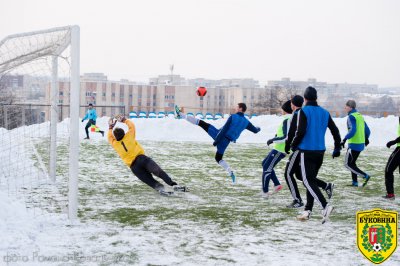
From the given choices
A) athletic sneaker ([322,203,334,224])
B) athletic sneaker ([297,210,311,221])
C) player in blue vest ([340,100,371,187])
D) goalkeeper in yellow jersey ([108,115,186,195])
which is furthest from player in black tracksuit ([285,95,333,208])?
player in blue vest ([340,100,371,187])

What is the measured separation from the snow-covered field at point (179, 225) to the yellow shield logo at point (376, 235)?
29 centimetres

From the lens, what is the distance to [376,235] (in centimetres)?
502

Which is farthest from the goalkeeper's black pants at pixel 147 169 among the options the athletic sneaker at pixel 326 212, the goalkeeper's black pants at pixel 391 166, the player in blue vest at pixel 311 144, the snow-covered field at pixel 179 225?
the goalkeeper's black pants at pixel 391 166

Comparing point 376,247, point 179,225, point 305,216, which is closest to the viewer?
point 376,247

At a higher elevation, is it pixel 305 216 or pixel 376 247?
pixel 376 247

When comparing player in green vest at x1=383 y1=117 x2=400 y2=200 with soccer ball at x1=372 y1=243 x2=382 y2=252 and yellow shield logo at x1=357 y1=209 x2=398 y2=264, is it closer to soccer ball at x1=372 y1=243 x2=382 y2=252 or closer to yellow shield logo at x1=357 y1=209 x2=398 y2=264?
yellow shield logo at x1=357 y1=209 x2=398 y2=264

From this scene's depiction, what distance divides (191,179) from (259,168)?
309 centimetres

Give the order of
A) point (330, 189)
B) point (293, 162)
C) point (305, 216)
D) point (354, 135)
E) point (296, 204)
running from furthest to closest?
point (354, 135) < point (296, 204) < point (330, 189) < point (293, 162) < point (305, 216)

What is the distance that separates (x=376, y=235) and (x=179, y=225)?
8.83ft

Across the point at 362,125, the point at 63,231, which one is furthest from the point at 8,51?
the point at 362,125

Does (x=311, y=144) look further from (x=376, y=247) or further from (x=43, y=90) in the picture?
(x=43, y=90)

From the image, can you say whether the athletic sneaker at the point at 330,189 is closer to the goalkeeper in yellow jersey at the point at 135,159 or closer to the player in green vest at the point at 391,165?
→ the player in green vest at the point at 391,165

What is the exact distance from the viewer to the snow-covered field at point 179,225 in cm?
518

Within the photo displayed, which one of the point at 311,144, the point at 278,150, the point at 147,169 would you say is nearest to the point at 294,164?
the point at 311,144
